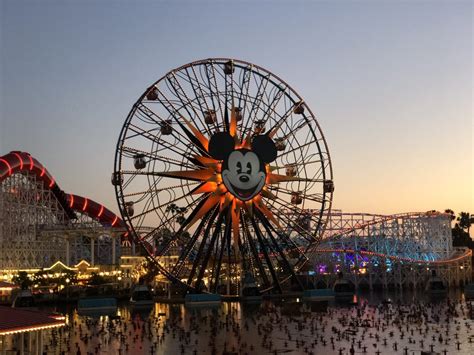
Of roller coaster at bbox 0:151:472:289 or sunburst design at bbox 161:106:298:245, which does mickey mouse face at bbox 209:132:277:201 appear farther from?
roller coaster at bbox 0:151:472:289

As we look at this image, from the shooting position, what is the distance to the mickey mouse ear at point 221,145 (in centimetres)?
6425

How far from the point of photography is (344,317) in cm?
6047

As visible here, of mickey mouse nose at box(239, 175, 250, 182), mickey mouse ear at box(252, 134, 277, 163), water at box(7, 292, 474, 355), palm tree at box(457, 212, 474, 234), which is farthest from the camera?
palm tree at box(457, 212, 474, 234)

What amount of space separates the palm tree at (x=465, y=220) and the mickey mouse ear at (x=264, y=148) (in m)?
101

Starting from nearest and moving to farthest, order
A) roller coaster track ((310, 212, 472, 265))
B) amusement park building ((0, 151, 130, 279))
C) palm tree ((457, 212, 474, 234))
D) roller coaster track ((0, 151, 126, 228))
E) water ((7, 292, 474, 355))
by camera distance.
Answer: water ((7, 292, 474, 355)) → roller coaster track ((0, 151, 126, 228)) → amusement park building ((0, 151, 130, 279)) → roller coaster track ((310, 212, 472, 265)) → palm tree ((457, 212, 474, 234))

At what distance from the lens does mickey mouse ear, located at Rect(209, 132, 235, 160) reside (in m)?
64.2

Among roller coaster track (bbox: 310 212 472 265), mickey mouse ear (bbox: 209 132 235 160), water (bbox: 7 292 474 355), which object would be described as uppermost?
mickey mouse ear (bbox: 209 132 235 160)

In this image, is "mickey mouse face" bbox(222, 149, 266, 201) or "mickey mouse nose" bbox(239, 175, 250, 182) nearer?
"mickey mouse face" bbox(222, 149, 266, 201)

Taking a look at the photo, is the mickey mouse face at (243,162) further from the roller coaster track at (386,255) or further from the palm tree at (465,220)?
the palm tree at (465,220)

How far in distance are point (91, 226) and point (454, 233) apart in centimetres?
9041

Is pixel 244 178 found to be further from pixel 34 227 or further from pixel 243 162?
pixel 34 227

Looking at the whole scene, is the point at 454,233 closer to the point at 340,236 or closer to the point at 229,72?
the point at 340,236

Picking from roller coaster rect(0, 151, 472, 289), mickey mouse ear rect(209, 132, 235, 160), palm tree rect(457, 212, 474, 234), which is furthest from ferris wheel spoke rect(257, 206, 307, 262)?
palm tree rect(457, 212, 474, 234)

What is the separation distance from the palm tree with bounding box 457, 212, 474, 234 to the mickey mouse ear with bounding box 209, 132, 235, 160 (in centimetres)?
10555
